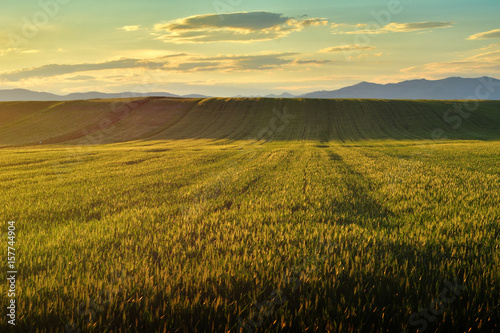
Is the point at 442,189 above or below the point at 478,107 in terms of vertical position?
below

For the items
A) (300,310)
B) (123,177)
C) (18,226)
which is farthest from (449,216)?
(123,177)

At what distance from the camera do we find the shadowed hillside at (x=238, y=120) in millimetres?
74250

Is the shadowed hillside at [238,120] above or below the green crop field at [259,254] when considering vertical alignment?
above

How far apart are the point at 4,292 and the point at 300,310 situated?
4492 millimetres

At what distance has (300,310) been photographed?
4168mm

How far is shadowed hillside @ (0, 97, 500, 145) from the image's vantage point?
244 feet

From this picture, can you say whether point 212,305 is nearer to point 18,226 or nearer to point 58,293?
point 58,293
